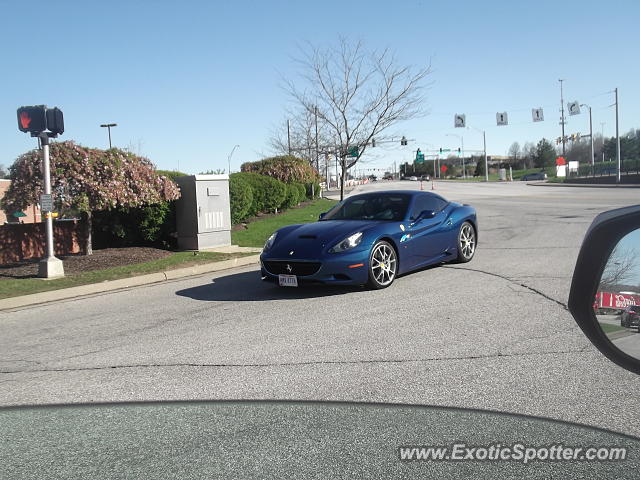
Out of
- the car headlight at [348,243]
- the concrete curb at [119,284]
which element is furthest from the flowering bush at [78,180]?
the car headlight at [348,243]

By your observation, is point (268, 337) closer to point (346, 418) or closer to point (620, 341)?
point (346, 418)

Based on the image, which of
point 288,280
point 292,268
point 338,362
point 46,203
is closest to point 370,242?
point 292,268

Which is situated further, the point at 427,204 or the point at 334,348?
the point at 427,204

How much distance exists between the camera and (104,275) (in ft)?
33.1

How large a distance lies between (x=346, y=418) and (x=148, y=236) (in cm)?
1096

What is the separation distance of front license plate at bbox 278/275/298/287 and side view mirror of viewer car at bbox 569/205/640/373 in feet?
19.4

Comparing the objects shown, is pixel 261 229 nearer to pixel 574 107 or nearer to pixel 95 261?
pixel 95 261

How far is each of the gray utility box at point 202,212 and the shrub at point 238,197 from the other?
2752 millimetres

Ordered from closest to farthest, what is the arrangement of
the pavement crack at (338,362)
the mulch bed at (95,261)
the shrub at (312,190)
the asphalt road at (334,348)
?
the asphalt road at (334,348)
the pavement crack at (338,362)
the mulch bed at (95,261)
the shrub at (312,190)

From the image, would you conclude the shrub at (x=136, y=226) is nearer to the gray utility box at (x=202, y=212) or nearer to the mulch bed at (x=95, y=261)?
the gray utility box at (x=202, y=212)

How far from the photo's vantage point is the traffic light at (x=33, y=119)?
10.1 metres

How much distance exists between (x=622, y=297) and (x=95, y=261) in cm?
1120

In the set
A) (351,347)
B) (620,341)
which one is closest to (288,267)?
(351,347)

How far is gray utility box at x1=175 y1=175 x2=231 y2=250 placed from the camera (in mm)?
13422
